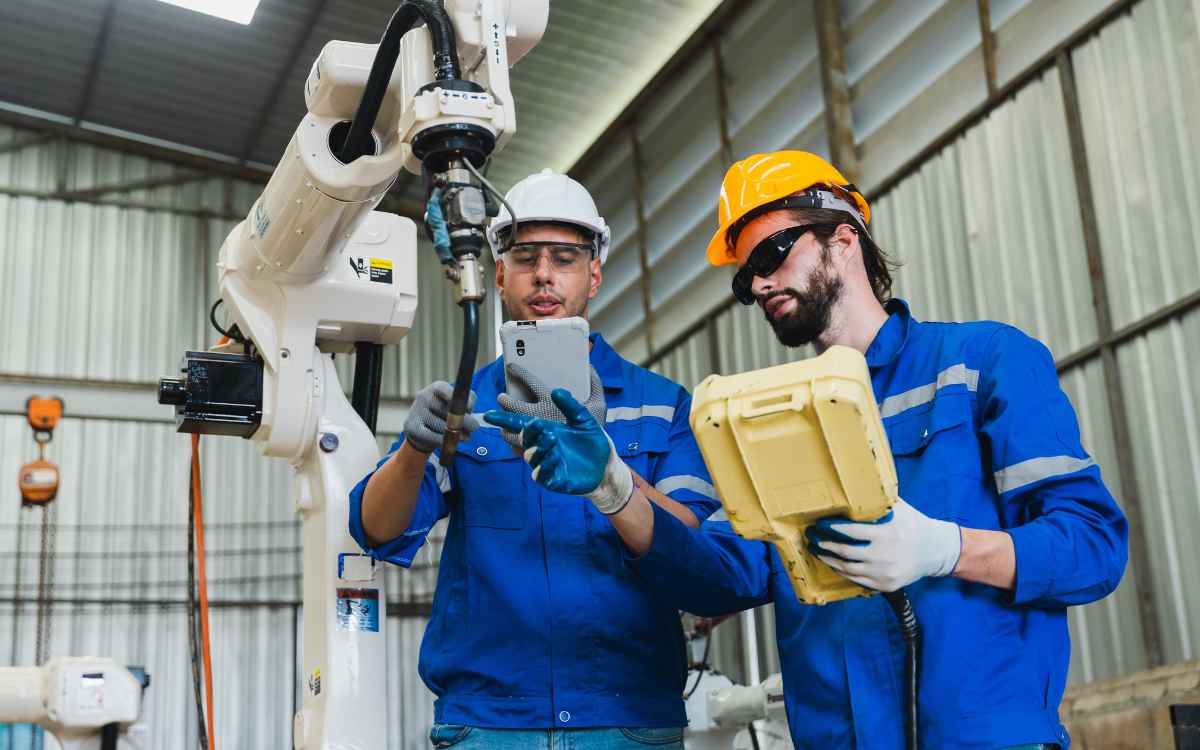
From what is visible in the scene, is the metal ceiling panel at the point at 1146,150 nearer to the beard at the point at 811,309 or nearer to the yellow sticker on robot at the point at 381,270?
the beard at the point at 811,309

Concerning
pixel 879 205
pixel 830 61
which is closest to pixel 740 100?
pixel 830 61

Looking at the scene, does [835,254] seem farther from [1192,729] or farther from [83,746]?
[83,746]

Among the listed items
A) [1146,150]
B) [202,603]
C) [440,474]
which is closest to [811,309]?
[440,474]

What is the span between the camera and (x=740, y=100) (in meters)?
9.37

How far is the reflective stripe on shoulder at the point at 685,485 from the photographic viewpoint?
254 centimetres

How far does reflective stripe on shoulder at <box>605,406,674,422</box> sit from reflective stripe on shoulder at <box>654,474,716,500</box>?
14cm

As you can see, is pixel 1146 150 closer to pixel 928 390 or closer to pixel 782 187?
pixel 782 187

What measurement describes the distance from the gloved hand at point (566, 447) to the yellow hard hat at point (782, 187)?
634mm

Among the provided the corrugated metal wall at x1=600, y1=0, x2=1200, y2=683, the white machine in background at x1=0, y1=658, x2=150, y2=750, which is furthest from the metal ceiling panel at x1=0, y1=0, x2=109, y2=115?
the white machine in background at x1=0, y1=658, x2=150, y2=750

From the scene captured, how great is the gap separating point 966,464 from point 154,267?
11412 millimetres

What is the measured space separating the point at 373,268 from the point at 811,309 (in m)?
1.12

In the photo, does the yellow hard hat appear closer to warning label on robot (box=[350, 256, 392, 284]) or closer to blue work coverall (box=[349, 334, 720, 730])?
blue work coverall (box=[349, 334, 720, 730])

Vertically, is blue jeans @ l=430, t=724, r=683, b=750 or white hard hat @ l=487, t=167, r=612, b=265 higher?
white hard hat @ l=487, t=167, r=612, b=265

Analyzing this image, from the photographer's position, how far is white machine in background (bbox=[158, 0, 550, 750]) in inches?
87.8
